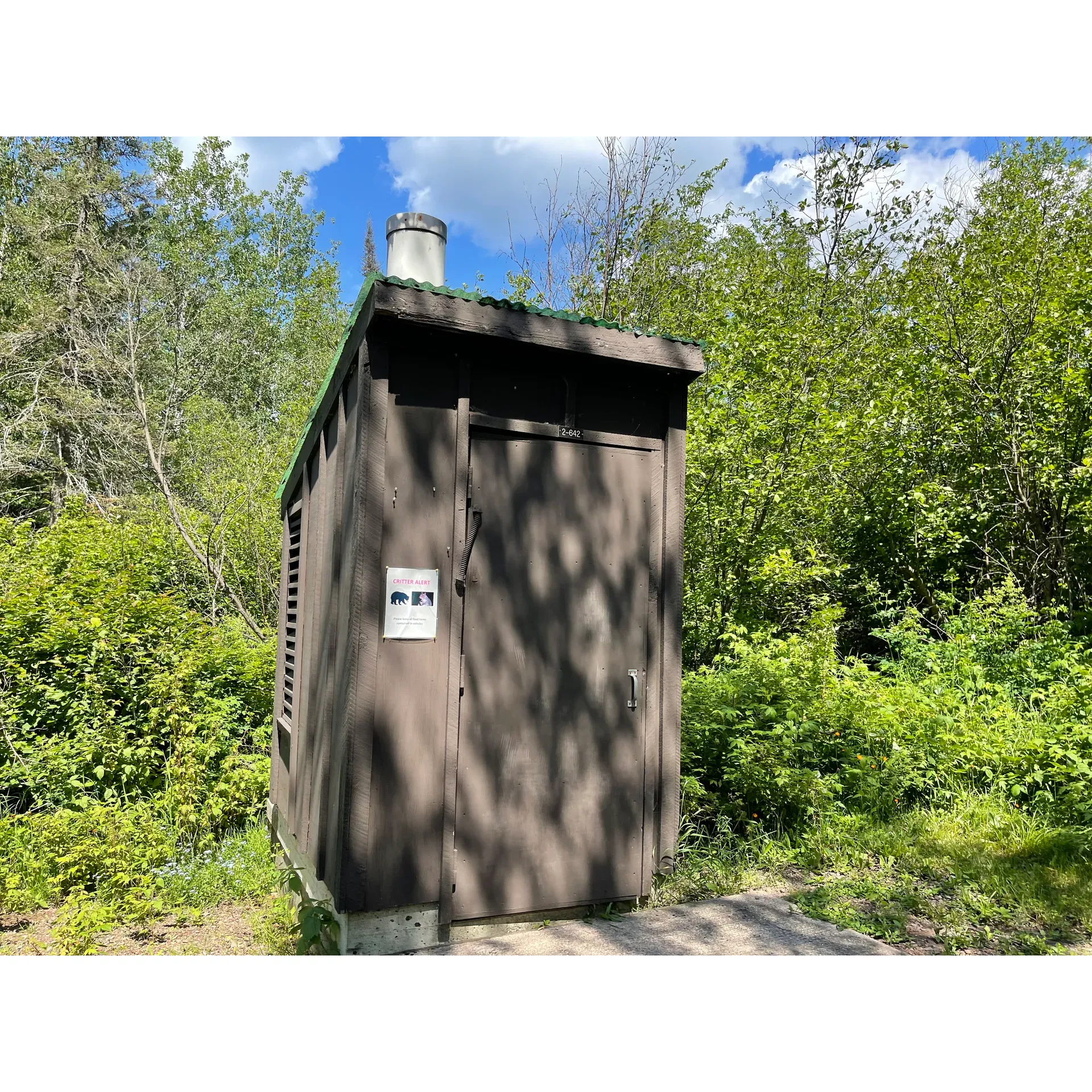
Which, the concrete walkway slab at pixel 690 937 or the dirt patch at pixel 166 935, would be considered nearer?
the concrete walkway slab at pixel 690 937

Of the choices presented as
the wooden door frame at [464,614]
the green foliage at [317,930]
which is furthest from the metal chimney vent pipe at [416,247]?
the green foliage at [317,930]

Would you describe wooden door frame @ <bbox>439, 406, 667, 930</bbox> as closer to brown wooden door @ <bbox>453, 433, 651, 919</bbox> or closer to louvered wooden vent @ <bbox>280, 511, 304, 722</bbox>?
brown wooden door @ <bbox>453, 433, 651, 919</bbox>

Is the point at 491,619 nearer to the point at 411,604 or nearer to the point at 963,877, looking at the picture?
the point at 411,604

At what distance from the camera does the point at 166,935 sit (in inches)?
183

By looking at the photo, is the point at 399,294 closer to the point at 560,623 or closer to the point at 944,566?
the point at 560,623

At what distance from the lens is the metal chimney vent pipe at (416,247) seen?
4629mm

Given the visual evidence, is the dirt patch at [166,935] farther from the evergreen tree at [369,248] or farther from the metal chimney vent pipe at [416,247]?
the evergreen tree at [369,248]

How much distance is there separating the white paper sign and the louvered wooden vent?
2.17 metres

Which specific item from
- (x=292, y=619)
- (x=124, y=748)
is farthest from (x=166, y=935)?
(x=124, y=748)

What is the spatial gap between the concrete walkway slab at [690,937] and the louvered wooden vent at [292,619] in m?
2.60

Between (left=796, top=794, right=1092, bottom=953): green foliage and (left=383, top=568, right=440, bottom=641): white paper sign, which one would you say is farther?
(left=796, top=794, right=1092, bottom=953): green foliage

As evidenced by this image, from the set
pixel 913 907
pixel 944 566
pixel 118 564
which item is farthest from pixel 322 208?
pixel 913 907

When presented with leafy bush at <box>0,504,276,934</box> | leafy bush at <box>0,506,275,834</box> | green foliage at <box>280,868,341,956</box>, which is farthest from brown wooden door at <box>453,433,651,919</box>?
leafy bush at <box>0,506,275,834</box>

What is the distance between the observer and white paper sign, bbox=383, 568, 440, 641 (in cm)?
356
